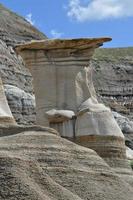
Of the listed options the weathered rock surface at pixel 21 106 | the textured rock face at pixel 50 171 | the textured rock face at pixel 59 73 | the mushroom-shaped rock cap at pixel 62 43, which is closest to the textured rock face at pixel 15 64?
the weathered rock surface at pixel 21 106

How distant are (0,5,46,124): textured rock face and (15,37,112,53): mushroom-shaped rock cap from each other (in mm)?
17732

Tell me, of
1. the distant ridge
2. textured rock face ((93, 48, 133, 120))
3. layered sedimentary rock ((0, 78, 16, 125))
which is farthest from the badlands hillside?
textured rock face ((93, 48, 133, 120))

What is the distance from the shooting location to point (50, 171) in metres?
19.1

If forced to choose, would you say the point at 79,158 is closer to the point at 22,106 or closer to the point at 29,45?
the point at 29,45

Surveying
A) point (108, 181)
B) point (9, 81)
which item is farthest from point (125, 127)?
point (108, 181)

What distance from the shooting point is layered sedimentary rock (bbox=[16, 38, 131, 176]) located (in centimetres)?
2808

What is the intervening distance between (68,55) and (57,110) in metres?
2.14

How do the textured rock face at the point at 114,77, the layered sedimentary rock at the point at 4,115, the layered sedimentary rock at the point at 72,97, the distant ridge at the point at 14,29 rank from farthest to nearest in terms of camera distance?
the textured rock face at the point at 114,77, the distant ridge at the point at 14,29, the layered sedimentary rock at the point at 72,97, the layered sedimentary rock at the point at 4,115

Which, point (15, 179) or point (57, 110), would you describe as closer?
point (15, 179)

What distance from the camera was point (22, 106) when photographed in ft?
174

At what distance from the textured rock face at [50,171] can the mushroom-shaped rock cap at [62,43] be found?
805cm

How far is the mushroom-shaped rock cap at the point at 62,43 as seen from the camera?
29188 millimetres

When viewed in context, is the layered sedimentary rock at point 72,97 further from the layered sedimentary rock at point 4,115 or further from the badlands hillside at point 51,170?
the layered sedimentary rock at point 4,115

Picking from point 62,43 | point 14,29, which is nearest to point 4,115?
point 62,43
